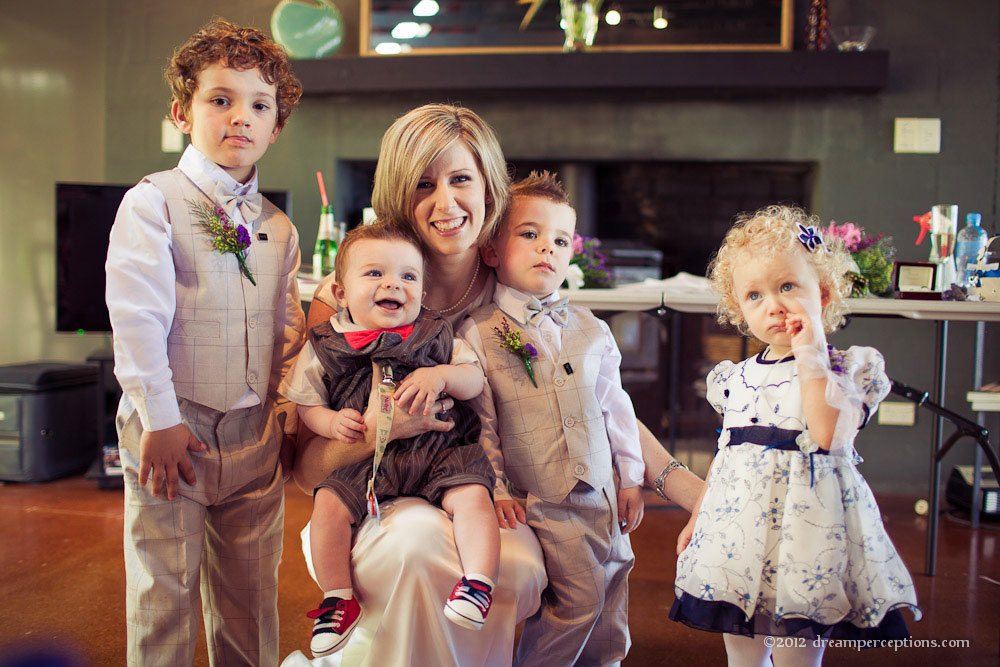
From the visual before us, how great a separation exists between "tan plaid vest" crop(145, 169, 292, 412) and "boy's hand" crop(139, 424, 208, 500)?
0.08m

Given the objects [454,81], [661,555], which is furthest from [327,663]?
[454,81]

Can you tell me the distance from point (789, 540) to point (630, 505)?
0.43 meters

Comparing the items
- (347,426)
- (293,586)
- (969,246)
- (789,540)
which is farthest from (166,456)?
(969,246)

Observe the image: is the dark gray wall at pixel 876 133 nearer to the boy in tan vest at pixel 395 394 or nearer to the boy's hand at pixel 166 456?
the boy in tan vest at pixel 395 394

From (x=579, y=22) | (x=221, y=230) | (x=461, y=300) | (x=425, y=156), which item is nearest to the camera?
(x=221, y=230)

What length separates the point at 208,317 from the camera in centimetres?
134

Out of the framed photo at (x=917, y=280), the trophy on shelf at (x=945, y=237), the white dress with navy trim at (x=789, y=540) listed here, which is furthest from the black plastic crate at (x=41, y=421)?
the trophy on shelf at (x=945, y=237)

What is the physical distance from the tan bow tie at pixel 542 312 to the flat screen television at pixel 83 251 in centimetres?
223

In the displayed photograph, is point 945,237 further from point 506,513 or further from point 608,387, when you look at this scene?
point 506,513

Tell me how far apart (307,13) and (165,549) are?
119 inches

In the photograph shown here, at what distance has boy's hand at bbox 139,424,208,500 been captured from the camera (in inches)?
49.6

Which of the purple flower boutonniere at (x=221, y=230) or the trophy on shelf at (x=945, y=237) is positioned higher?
the trophy on shelf at (x=945, y=237)

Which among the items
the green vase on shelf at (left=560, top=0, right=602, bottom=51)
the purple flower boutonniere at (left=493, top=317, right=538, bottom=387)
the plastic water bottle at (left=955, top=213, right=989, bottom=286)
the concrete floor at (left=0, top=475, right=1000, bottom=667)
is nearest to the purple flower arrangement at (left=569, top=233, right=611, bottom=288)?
the concrete floor at (left=0, top=475, right=1000, bottom=667)

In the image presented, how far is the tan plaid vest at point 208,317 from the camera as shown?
1327mm
